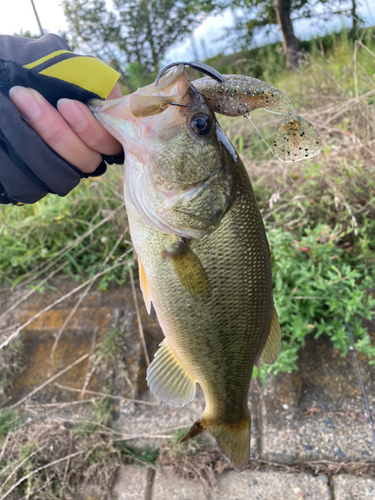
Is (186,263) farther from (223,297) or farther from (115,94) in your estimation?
(115,94)

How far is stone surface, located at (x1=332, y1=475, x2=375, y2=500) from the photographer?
1.72 m

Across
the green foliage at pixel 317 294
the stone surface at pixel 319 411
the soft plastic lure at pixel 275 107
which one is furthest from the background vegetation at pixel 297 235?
the soft plastic lure at pixel 275 107

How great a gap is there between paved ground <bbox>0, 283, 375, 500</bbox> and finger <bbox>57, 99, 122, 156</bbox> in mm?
1681

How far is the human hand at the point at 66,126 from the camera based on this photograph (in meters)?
1.02

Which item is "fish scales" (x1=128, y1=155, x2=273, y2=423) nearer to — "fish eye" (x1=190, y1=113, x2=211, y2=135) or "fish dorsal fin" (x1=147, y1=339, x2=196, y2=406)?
"fish dorsal fin" (x1=147, y1=339, x2=196, y2=406)

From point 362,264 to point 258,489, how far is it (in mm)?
1511

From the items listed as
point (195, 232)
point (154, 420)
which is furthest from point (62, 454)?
point (195, 232)

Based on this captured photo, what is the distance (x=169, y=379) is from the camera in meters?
1.45

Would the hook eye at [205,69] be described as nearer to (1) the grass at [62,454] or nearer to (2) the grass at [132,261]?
(2) the grass at [132,261]

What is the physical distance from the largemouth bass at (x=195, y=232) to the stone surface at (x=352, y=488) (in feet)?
3.00

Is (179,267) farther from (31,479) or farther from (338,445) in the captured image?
(31,479)

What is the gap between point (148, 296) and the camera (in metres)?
1.34

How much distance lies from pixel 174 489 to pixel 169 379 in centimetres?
91

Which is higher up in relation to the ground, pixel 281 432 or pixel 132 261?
pixel 132 261
